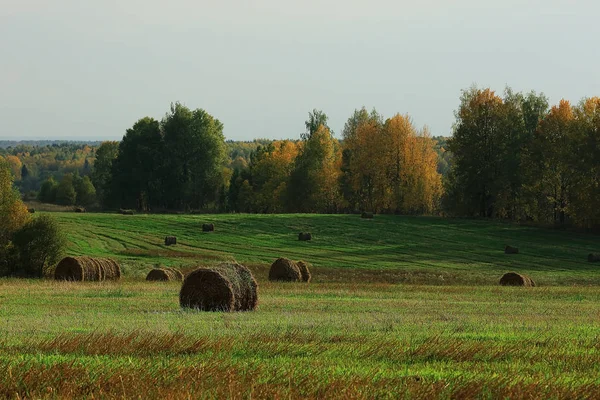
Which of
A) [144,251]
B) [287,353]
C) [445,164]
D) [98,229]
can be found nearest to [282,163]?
[98,229]

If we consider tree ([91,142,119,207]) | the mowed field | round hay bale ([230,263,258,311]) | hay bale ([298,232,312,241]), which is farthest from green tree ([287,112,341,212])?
round hay bale ([230,263,258,311])

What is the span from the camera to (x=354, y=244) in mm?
69188

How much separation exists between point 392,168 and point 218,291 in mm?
79716

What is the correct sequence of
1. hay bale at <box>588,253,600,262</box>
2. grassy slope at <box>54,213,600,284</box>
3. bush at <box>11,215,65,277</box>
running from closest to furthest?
1. bush at <box>11,215,65,277</box>
2. grassy slope at <box>54,213,600,284</box>
3. hay bale at <box>588,253,600,262</box>

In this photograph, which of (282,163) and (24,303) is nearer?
(24,303)

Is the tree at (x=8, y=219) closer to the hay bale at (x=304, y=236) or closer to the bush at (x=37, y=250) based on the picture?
the bush at (x=37, y=250)

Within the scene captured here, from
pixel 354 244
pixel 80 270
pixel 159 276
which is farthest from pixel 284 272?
pixel 354 244

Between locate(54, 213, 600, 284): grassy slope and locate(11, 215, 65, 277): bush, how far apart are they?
450 cm

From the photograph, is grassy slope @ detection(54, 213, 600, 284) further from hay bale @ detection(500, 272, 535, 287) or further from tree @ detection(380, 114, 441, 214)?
tree @ detection(380, 114, 441, 214)

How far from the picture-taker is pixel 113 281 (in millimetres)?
38344

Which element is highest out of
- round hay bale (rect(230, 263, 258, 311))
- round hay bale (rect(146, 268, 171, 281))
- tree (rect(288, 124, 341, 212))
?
tree (rect(288, 124, 341, 212))

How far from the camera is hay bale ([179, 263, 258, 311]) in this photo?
23031 mm

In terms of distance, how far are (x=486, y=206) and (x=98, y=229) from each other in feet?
135

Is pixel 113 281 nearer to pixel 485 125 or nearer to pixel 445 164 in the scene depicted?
pixel 485 125
